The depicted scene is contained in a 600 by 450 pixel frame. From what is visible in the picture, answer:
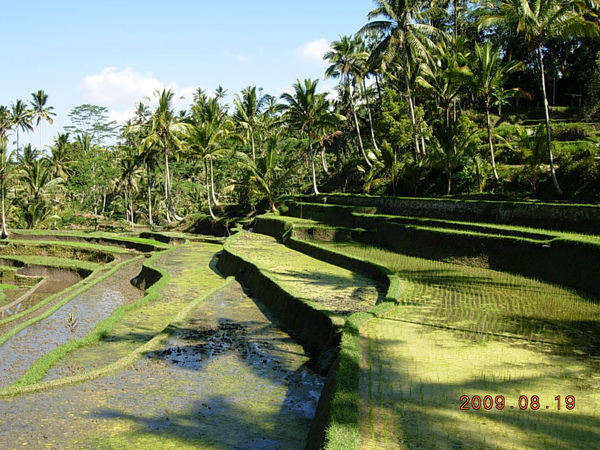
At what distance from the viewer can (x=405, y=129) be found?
2992cm

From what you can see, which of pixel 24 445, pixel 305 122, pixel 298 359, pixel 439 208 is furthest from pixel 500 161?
pixel 24 445

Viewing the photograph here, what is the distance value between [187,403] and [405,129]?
2499 cm

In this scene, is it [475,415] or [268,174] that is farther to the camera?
[268,174]

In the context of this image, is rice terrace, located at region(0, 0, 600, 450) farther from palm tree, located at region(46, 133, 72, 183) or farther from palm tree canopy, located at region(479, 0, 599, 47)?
palm tree, located at region(46, 133, 72, 183)

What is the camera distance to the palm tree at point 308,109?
30.0 metres

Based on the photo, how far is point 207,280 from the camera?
18250 mm

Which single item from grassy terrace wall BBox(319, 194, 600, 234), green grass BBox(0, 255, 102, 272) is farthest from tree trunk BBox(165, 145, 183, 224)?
grassy terrace wall BBox(319, 194, 600, 234)

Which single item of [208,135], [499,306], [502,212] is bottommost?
[499,306]

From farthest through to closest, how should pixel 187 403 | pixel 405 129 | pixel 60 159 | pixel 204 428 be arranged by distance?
pixel 60 159, pixel 405 129, pixel 187 403, pixel 204 428

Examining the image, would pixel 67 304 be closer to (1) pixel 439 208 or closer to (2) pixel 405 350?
(2) pixel 405 350

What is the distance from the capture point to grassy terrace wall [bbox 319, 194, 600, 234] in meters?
14.4

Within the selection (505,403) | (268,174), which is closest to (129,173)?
(268,174)

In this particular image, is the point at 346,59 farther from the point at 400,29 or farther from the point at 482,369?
the point at 482,369

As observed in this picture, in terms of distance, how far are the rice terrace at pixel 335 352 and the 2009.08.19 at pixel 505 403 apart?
0.02 metres
